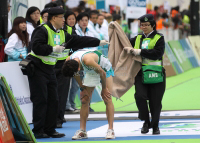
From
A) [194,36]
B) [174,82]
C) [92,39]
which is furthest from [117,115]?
[194,36]

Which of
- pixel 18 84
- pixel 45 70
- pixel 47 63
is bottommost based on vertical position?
pixel 18 84

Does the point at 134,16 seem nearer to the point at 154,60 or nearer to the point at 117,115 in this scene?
the point at 117,115

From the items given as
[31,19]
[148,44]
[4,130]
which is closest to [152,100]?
[148,44]

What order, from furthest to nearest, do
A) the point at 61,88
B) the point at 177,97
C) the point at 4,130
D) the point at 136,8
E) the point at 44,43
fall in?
the point at 136,8 → the point at 177,97 → the point at 61,88 → the point at 44,43 → the point at 4,130

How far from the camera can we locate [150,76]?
843 cm

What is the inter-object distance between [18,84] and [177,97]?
16.8ft

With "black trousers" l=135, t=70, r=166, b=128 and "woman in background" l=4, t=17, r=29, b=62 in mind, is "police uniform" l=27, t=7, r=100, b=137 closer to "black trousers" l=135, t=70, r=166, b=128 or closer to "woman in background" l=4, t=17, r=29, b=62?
"black trousers" l=135, t=70, r=166, b=128

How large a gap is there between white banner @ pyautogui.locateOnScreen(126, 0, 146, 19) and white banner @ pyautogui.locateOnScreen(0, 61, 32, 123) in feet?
32.6

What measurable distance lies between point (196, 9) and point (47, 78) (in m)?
16.9

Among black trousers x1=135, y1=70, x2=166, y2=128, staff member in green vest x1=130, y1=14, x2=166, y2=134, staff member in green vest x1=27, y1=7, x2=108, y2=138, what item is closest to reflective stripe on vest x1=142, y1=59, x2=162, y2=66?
staff member in green vest x1=130, y1=14, x2=166, y2=134

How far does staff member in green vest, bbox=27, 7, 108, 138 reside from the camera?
26.5 feet

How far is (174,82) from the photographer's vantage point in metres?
A: 17.1

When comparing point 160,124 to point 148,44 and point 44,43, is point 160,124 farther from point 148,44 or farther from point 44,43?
point 44,43

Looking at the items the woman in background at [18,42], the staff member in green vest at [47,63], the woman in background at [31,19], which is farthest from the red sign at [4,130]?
the woman in background at [31,19]
